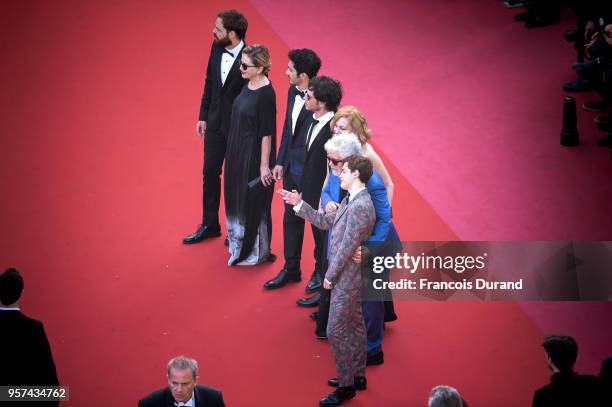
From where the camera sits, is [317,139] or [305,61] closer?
[317,139]

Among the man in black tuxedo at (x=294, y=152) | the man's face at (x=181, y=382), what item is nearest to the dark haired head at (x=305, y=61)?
the man in black tuxedo at (x=294, y=152)

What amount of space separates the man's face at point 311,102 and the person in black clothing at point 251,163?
0.66 m

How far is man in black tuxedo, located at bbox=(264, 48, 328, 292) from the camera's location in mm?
8539

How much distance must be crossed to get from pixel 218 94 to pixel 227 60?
28 centimetres

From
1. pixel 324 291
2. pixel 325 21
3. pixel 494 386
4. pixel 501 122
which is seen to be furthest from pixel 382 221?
pixel 325 21

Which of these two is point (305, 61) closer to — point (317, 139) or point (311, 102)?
point (311, 102)

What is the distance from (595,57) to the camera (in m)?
11.1

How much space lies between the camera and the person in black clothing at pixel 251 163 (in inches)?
349

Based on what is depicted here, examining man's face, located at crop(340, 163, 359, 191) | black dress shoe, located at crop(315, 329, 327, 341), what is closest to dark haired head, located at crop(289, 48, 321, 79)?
man's face, located at crop(340, 163, 359, 191)

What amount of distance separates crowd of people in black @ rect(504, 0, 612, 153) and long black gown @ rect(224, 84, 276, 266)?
11.1ft

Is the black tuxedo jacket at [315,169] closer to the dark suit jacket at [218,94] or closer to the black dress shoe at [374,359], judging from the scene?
the dark suit jacket at [218,94]

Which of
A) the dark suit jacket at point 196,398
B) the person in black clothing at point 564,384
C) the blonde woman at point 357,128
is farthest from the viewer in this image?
the blonde woman at point 357,128

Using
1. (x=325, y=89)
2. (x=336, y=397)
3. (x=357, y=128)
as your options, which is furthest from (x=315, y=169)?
(x=336, y=397)

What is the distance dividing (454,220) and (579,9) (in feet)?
10.3
